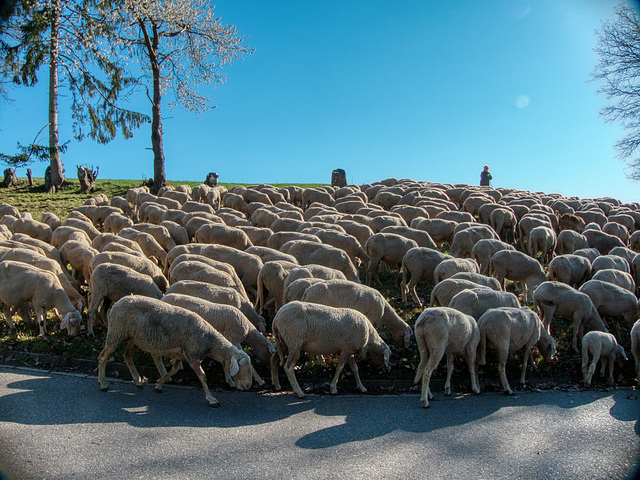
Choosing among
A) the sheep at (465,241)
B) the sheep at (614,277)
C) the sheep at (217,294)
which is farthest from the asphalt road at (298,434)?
the sheep at (465,241)

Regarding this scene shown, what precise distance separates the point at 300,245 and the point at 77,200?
60.4 ft

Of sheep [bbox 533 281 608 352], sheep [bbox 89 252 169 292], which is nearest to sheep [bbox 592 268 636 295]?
sheep [bbox 533 281 608 352]

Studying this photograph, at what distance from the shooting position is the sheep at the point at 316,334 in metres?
9.45

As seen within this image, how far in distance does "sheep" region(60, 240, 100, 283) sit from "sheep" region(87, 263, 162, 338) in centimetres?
225

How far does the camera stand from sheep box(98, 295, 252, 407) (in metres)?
9.09

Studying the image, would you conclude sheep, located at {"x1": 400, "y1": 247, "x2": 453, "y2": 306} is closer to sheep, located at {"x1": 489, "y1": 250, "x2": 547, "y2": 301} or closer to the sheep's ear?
sheep, located at {"x1": 489, "y1": 250, "x2": 547, "y2": 301}

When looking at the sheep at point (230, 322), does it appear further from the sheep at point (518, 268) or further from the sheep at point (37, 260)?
the sheep at point (518, 268)

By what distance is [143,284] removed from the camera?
11.5 m

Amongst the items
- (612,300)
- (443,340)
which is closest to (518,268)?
(612,300)

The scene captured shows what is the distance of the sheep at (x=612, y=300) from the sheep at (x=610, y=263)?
7.96ft

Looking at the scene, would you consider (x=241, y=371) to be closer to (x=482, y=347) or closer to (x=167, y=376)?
(x=167, y=376)

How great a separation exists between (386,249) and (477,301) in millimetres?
4833

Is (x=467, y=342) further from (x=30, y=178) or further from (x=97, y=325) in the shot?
(x=30, y=178)

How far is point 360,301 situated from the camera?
11.1 m
